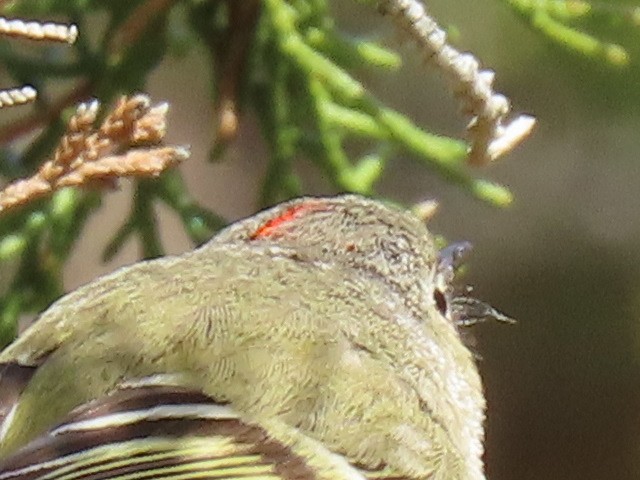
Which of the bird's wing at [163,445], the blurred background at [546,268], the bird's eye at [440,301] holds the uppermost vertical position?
the blurred background at [546,268]

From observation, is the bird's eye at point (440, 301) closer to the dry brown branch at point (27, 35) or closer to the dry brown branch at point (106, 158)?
the dry brown branch at point (106, 158)

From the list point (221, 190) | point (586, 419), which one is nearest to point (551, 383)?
point (586, 419)

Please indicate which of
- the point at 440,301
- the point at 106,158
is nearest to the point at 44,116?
the point at 106,158

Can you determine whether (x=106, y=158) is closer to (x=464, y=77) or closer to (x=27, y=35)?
(x=27, y=35)

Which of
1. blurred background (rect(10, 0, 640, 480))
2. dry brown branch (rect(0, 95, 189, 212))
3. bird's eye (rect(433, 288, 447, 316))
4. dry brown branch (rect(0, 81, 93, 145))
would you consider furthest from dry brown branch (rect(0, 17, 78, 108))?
blurred background (rect(10, 0, 640, 480))

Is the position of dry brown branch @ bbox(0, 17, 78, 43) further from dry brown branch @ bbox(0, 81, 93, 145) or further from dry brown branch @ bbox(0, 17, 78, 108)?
dry brown branch @ bbox(0, 81, 93, 145)

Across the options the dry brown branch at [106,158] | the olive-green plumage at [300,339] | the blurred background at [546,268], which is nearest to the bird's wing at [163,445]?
the olive-green plumage at [300,339]
